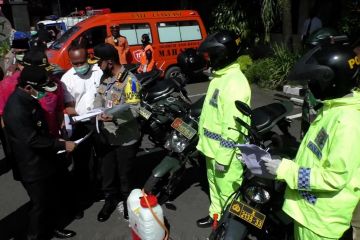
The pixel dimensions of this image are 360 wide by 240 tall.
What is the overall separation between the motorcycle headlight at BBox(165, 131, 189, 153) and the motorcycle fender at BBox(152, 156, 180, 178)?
0.12m

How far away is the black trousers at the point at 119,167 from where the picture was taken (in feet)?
12.9

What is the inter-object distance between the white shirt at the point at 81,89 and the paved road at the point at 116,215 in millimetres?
1231

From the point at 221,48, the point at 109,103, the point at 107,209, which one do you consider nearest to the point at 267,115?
the point at 221,48

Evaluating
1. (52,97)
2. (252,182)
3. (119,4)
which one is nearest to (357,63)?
(252,182)

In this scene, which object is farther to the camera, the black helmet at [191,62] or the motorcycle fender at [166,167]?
the black helmet at [191,62]

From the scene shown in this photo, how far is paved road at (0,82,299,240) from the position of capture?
3895 mm

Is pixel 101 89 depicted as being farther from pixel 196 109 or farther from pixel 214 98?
pixel 214 98

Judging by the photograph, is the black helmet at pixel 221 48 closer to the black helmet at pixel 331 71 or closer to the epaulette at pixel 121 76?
the epaulette at pixel 121 76

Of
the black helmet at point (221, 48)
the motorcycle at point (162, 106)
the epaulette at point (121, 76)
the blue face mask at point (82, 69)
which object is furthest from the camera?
the motorcycle at point (162, 106)

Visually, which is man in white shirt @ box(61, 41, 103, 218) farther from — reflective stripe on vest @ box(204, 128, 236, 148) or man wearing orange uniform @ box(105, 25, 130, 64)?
man wearing orange uniform @ box(105, 25, 130, 64)

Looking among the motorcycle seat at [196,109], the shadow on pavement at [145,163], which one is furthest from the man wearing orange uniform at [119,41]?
the motorcycle seat at [196,109]

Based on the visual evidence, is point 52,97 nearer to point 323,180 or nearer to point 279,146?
point 279,146

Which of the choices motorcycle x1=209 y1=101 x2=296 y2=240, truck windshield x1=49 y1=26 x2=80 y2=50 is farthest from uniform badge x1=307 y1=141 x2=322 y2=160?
truck windshield x1=49 y1=26 x2=80 y2=50

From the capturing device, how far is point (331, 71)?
6.58ft
